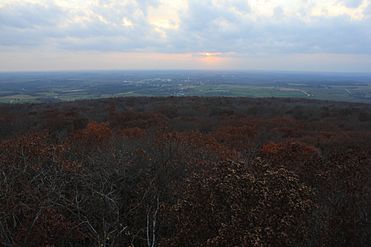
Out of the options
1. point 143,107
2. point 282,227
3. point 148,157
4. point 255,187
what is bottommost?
point 143,107

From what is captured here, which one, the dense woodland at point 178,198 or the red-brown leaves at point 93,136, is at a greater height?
the dense woodland at point 178,198

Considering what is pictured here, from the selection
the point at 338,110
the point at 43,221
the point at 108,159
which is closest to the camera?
the point at 43,221

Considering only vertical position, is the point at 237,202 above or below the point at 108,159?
above

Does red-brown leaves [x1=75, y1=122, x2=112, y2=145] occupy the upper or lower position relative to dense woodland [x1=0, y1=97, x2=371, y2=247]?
lower

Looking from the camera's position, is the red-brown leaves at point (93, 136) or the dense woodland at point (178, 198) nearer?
the dense woodland at point (178, 198)

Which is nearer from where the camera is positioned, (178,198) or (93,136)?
(178,198)

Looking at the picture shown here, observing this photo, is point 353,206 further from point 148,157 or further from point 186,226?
point 148,157

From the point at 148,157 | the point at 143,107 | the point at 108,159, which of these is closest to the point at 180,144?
the point at 148,157

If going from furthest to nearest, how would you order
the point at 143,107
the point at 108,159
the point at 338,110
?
the point at 143,107, the point at 338,110, the point at 108,159

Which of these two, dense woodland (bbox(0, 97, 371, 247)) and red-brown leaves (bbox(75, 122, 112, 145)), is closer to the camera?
dense woodland (bbox(0, 97, 371, 247))

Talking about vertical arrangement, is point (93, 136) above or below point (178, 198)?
below

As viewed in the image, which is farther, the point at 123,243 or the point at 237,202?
the point at 123,243
